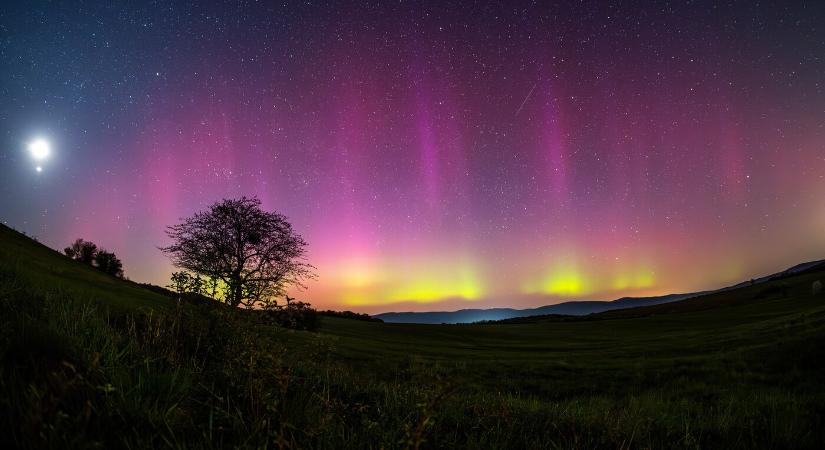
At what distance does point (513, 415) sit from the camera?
185 inches

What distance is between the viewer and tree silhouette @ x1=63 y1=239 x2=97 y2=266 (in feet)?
244

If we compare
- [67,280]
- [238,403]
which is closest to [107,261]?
[67,280]

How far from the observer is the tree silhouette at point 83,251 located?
7438 cm

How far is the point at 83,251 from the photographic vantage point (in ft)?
245

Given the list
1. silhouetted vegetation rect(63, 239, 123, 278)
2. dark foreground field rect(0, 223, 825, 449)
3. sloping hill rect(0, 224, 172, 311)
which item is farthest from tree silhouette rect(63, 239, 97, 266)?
dark foreground field rect(0, 223, 825, 449)

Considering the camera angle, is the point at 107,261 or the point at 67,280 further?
the point at 107,261

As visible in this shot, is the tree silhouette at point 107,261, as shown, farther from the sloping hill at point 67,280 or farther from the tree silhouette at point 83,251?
the sloping hill at point 67,280

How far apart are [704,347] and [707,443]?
3376 cm

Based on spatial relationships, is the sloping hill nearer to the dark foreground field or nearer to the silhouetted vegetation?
the dark foreground field

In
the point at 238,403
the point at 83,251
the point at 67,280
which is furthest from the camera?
the point at 83,251

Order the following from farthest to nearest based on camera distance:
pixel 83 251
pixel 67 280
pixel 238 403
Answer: pixel 83 251
pixel 67 280
pixel 238 403

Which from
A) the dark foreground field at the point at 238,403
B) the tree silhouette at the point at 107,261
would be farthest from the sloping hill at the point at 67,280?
the tree silhouette at the point at 107,261

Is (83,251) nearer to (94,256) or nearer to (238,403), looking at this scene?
(94,256)

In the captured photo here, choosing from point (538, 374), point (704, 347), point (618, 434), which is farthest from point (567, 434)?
point (704, 347)
